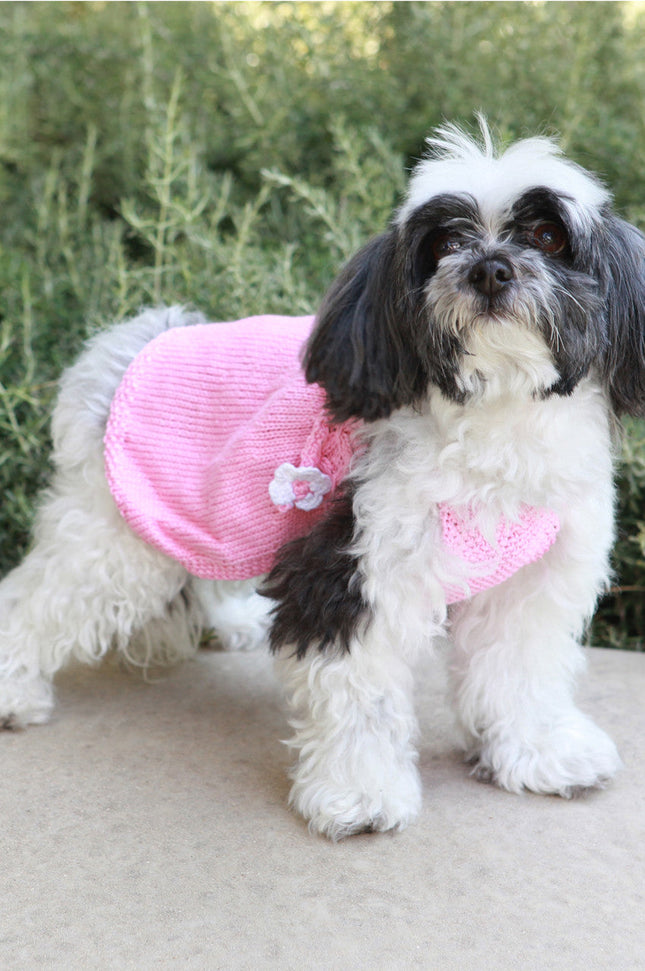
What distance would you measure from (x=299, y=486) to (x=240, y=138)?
108 inches

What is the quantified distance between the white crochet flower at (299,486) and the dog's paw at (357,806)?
2.00 feet

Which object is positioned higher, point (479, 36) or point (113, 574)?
point (479, 36)

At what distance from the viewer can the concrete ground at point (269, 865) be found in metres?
1.83

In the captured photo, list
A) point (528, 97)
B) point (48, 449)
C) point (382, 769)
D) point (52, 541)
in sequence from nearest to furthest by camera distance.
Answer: point (382, 769) < point (52, 541) < point (48, 449) < point (528, 97)

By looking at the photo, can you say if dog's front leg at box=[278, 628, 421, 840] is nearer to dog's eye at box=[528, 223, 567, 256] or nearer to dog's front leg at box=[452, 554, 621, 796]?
dog's front leg at box=[452, 554, 621, 796]

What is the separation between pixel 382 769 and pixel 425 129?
3.06 meters

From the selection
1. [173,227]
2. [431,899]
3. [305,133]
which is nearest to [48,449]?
[173,227]

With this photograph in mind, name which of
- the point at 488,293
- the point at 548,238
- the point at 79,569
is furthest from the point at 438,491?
the point at 79,569

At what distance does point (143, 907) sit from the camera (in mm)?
1945

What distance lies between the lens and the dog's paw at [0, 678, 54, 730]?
2.67 metres

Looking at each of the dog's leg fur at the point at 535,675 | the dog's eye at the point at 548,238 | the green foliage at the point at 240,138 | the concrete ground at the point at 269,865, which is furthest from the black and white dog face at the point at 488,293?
the green foliage at the point at 240,138

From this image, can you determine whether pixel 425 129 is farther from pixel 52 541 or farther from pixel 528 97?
pixel 52 541

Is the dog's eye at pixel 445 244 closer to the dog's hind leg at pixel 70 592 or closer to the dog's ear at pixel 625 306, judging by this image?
the dog's ear at pixel 625 306

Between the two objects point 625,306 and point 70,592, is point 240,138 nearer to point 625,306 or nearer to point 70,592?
point 70,592
